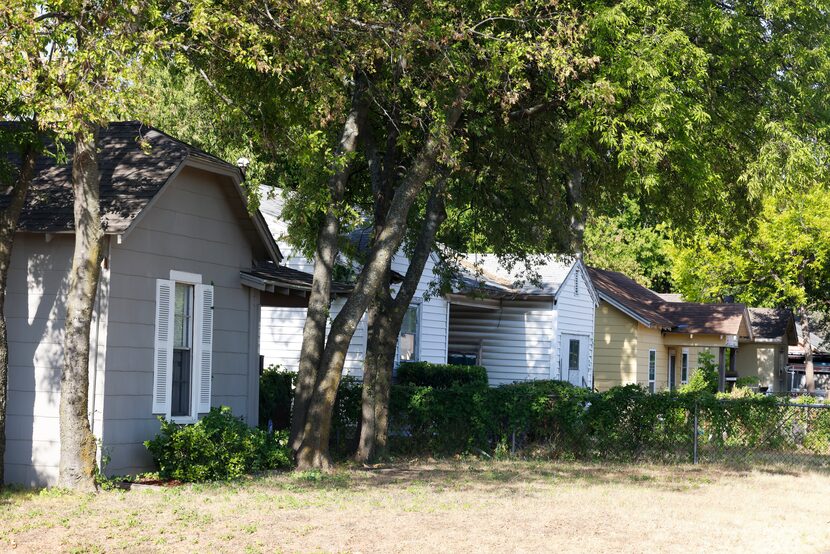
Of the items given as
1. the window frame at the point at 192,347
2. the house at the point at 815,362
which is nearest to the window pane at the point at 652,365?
the house at the point at 815,362

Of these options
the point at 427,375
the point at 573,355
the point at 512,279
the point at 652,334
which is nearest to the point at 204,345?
the point at 427,375

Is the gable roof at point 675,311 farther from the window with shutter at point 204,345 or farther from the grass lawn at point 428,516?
the window with shutter at point 204,345

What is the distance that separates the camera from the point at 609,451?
19062 millimetres

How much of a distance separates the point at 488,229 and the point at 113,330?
27.9ft

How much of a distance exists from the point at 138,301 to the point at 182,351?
133cm

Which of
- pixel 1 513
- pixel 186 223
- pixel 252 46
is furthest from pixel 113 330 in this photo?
pixel 252 46

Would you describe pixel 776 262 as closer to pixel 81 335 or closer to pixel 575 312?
pixel 575 312

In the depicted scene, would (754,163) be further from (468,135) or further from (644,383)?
(644,383)

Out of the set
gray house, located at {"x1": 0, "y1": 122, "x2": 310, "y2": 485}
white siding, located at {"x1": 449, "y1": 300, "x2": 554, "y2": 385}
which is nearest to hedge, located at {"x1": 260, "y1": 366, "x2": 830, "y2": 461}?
gray house, located at {"x1": 0, "y1": 122, "x2": 310, "y2": 485}

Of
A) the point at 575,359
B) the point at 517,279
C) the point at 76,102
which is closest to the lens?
the point at 76,102

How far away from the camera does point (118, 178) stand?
14828 millimetres

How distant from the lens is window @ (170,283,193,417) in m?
15.4

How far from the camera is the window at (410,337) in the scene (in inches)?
997

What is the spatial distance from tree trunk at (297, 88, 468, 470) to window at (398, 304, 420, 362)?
9051 millimetres
